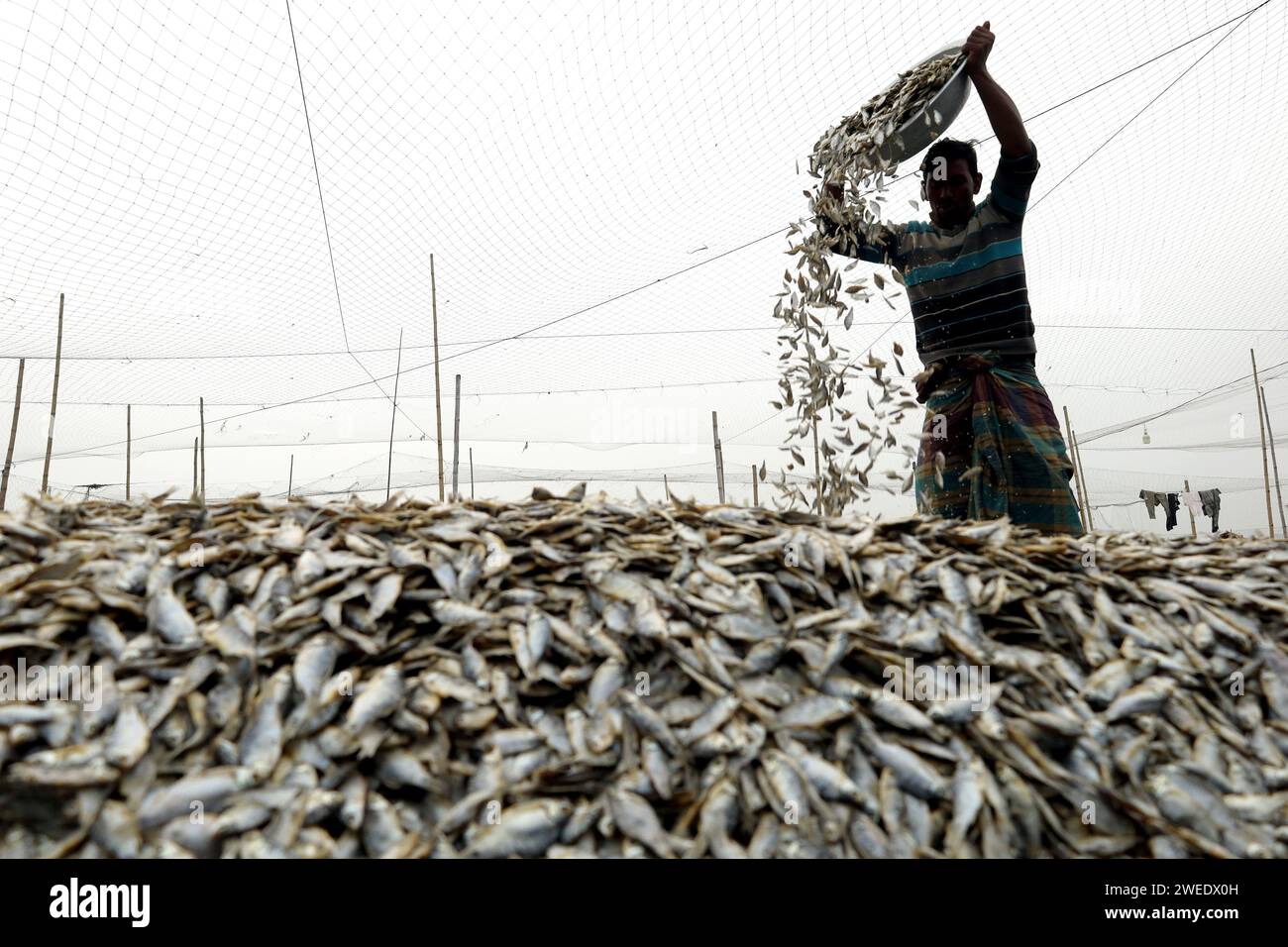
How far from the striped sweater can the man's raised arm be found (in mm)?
48

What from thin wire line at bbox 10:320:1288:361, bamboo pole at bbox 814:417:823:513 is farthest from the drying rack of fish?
thin wire line at bbox 10:320:1288:361

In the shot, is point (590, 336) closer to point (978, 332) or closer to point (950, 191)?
point (950, 191)

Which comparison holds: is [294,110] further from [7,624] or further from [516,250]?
[7,624]

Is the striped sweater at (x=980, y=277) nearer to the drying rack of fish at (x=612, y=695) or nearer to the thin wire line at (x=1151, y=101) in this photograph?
the drying rack of fish at (x=612, y=695)

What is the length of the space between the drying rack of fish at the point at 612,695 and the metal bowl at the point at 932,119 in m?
1.72

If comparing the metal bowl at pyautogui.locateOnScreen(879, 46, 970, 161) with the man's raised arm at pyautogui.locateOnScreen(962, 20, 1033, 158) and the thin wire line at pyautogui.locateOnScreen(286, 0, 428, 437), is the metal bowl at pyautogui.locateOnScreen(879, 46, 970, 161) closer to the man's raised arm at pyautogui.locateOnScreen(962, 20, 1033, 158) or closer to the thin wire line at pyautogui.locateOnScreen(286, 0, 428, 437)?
the man's raised arm at pyautogui.locateOnScreen(962, 20, 1033, 158)

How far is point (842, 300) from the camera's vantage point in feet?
9.25

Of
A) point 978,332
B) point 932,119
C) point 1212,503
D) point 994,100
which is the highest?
point 932,119

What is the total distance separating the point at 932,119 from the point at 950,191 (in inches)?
10.5

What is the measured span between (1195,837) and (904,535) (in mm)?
770

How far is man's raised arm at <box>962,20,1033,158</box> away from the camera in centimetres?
239

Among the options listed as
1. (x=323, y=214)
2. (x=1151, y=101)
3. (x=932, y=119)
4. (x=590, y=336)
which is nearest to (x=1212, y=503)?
(x=1151, y=101)

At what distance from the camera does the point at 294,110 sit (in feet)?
14.7
